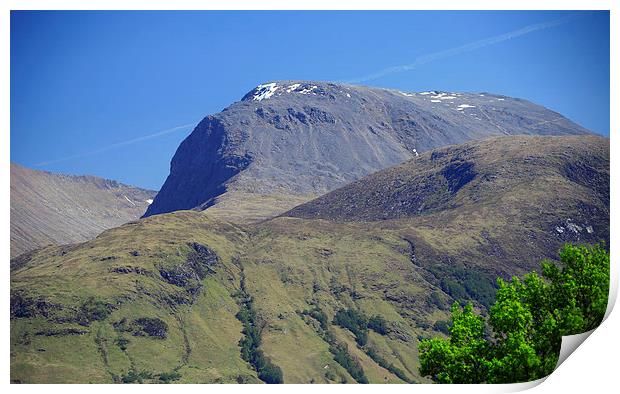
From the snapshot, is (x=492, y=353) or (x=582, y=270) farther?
(x=582, y=270)

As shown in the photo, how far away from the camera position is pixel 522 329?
147 feet

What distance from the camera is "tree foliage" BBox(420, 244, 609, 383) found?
1719 inches

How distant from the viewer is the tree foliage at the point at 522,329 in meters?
43.7

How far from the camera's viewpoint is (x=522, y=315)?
1748 inches
